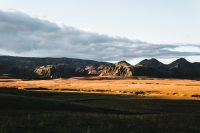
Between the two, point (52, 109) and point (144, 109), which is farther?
point (144, 109)

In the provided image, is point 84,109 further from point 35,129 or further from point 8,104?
point 35,129

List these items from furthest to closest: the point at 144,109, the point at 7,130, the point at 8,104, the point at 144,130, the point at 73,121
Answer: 1. the point at 144,109
2. the point at 8,104
3. the point at 73,121
4. the point at 144,130
5. the point at 7,130

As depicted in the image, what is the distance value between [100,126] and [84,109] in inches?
782

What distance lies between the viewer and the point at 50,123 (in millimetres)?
33875


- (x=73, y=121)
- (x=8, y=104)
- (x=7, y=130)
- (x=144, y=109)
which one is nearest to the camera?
(x=7, y=130)

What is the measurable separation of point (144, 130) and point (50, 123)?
7910mm

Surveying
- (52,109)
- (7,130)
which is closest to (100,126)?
(7,130)

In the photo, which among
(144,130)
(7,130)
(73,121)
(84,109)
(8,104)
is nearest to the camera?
(7,130)

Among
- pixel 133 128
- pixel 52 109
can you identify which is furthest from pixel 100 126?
pixel 52 109

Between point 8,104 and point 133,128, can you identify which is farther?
point 8,104

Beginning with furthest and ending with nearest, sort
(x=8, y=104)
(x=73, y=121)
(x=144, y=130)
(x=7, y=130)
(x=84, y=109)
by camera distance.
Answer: (x=84, y=109), (x=8, y=104), (x=73, y=121), (x=144, y=130), (x=7, y=130)

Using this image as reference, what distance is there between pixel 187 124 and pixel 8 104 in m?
22.4

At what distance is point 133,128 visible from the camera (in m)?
33.3

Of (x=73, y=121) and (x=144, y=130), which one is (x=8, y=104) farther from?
(x=144, y=130)
